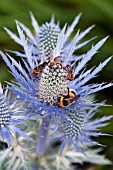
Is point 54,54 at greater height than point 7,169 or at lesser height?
greater

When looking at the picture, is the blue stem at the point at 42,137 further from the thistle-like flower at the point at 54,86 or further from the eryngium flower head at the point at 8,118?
the eryngium flower head at the point at 8,118

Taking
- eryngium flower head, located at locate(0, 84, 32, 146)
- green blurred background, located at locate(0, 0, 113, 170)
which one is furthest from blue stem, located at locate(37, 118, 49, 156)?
green blurred background, located at locate(0, 0, 113, 170)

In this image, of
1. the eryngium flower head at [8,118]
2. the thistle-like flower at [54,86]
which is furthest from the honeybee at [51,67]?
the eryngium flower head at [8,118]

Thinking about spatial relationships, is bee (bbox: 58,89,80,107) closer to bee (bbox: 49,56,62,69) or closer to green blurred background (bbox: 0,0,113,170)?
bee (bbox: 49,56,62,69)

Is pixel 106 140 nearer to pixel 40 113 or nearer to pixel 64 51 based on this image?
pixel 64 51

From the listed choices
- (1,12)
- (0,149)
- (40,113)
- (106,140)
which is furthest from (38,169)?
(1,12)

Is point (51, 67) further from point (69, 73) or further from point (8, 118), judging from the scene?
point (8, 118)

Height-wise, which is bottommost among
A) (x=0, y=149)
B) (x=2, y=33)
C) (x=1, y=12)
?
(x=0, y=149)

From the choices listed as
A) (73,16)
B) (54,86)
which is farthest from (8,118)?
(73,16)
